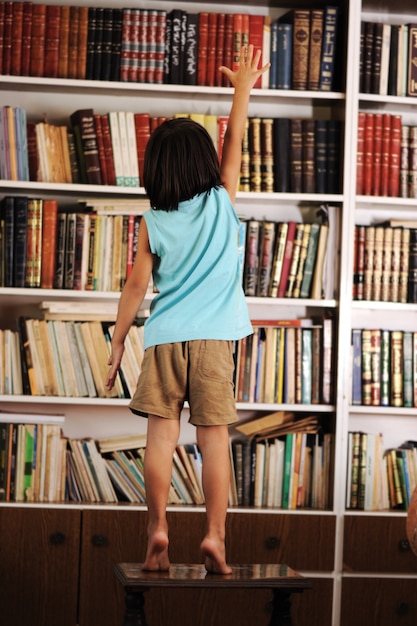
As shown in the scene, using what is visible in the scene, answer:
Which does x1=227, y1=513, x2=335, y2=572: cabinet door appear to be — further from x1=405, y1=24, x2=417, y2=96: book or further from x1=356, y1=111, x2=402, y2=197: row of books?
x1=405, y1=24, x2=417, y2=96: book

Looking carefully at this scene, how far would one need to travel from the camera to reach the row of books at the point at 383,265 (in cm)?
330

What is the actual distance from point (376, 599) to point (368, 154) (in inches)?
59.5

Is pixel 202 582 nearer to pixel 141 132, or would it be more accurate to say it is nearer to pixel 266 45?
pixel 141 132

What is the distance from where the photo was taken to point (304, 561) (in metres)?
3.15

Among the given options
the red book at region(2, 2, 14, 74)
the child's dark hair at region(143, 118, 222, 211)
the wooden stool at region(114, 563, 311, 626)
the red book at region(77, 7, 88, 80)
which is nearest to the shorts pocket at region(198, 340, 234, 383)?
the child's dark hair at region(143, 118, 222, 211)

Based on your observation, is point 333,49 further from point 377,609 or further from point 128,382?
point 377,609

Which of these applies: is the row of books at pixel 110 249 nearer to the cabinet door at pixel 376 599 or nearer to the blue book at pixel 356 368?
the blue book at pixel 356 368

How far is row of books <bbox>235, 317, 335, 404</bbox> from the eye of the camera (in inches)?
128

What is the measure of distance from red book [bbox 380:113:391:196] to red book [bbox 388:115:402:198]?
0.04ft

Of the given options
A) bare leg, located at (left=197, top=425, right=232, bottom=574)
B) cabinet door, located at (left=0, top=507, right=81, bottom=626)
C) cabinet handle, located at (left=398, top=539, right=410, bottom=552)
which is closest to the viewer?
bare leg, located at (left=197, top=425, right=232, bottom=574)

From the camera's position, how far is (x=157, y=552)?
7.17 feet

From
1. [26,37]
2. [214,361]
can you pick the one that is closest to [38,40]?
[26,37]

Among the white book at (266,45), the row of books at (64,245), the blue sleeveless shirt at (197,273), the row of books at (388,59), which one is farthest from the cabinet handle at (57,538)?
the row of books at (388,59)

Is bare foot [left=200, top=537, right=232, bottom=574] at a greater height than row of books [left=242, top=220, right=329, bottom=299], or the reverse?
row of books [left=242, top=220, right=329, bottom=299]
